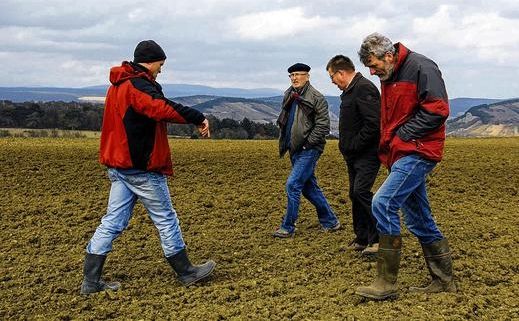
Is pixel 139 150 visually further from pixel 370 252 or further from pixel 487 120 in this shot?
pixel 487 120

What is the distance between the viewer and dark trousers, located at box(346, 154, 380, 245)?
6.77m

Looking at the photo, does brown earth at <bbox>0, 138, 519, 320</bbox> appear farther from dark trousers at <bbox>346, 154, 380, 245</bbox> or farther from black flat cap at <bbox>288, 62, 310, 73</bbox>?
black flat cap at <bbox>288, 62, 310, 73</bbox>

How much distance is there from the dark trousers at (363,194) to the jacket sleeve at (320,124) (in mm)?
648

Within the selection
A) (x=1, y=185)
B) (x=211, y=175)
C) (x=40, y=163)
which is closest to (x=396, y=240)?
(x=211, y=175)

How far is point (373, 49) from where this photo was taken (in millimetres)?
5070

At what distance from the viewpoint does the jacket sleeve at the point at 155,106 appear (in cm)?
532

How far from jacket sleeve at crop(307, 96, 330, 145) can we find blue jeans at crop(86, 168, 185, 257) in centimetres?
242

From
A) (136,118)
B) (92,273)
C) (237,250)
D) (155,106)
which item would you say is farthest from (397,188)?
(92,273)

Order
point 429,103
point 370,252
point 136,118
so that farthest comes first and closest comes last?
point 370,252
point 136,118
point 429,103

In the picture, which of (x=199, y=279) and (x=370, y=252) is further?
(x=370, y=252)

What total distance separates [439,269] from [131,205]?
2.97 meters

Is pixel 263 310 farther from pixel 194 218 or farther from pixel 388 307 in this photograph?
pixel 194 218

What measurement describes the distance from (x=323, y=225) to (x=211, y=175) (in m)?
4.24

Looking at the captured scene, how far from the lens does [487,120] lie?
14512 cm
